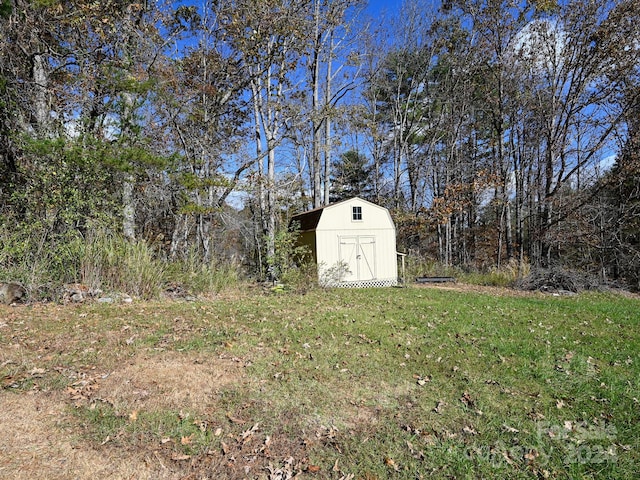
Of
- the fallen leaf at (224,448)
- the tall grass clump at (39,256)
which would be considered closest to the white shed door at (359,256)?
the tall grass clump at (39,256)

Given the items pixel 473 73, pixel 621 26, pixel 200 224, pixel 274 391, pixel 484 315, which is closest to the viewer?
pixel 274 391

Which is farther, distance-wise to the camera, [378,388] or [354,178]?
[354,178]

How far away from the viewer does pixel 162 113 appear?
1074cm

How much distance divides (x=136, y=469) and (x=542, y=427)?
299cm

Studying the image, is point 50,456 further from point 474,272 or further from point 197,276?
point 474,272

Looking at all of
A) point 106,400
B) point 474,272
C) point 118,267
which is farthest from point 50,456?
point 474,272

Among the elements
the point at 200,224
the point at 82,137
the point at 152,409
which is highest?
the point at 82,137

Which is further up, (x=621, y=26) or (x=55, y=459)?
(x=621, y=26)

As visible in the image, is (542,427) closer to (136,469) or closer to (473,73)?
(136,469)

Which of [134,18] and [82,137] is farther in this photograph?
[134,18]

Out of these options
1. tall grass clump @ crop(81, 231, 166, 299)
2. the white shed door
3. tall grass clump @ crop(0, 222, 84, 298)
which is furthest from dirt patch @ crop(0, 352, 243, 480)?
the white shed door

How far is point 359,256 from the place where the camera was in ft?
38.5

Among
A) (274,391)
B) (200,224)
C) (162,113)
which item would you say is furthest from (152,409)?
(162,113)

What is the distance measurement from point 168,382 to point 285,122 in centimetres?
1005
